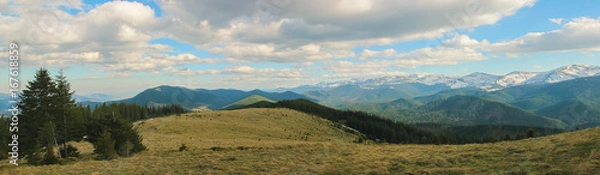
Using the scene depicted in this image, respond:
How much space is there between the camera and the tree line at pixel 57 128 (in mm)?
33812

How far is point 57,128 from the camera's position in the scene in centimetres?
3622

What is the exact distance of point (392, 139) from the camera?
147250 millimetres

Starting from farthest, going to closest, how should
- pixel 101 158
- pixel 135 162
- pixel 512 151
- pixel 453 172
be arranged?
1. pixel 101 158
2. pixel 135 162
3. pixel 512 151
4. pixel 453 172

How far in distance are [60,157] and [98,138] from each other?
15.9ft

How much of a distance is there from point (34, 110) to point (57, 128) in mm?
3039

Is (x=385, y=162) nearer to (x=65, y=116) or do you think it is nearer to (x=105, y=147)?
(x=105, y=147)

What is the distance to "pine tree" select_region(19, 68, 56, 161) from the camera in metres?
34.0

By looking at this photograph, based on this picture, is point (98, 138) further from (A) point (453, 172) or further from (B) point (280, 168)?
(A) point (453, 172)

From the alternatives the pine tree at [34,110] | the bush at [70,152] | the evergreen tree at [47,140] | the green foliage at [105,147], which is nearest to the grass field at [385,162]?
the bush at [70,152]

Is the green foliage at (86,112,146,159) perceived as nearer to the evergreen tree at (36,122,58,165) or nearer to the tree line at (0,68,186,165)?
the tree line at (0,68,186,165)

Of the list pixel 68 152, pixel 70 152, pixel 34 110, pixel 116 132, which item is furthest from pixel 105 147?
pixel 34 110

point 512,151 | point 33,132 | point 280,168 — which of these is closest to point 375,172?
point 280,168

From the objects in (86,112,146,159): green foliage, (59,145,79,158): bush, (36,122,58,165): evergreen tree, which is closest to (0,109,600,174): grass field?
(59,145,79,158): bush

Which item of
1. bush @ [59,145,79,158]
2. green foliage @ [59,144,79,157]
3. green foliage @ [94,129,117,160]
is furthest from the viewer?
bush @ [59,145,79,158]
